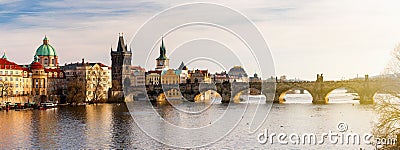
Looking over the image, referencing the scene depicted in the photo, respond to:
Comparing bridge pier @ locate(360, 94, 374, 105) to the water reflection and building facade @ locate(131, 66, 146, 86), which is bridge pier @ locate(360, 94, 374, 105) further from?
building facade @ locate(131, 66, 146, 86)

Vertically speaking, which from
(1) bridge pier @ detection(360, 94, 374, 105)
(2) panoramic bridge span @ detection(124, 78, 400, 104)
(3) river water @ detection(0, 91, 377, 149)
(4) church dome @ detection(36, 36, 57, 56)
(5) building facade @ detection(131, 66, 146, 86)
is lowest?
(3) river water @ detection(0, 91, 377, 149)

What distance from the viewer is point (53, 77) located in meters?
110

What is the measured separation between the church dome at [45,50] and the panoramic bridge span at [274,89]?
25650 millimetres

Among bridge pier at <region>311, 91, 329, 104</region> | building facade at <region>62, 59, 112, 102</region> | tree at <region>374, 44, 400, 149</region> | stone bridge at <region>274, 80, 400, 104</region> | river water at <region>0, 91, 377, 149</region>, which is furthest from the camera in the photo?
building facade at <region>62, 59, 112, 102</region>

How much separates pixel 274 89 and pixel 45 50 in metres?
60.4

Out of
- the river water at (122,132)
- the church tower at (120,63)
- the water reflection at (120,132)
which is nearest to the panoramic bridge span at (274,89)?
the church tower at (120,63)

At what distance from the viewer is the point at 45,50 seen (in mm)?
127438

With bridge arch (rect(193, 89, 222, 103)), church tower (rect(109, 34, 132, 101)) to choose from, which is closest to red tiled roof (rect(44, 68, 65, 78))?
church tower (rect(109, 34, 132, 101))

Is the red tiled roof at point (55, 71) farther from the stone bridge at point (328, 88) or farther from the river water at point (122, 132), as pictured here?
the river water at point (122, 132)

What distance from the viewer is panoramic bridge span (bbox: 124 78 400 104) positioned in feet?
267

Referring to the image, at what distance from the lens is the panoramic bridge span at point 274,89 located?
81500 mm

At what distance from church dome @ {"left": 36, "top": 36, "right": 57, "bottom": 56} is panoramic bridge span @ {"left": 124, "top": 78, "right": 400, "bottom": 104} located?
84.2ft

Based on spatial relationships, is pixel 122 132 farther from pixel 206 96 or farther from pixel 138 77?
pixel 138 77

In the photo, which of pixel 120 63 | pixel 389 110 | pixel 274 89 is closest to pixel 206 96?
pixel 120 63
